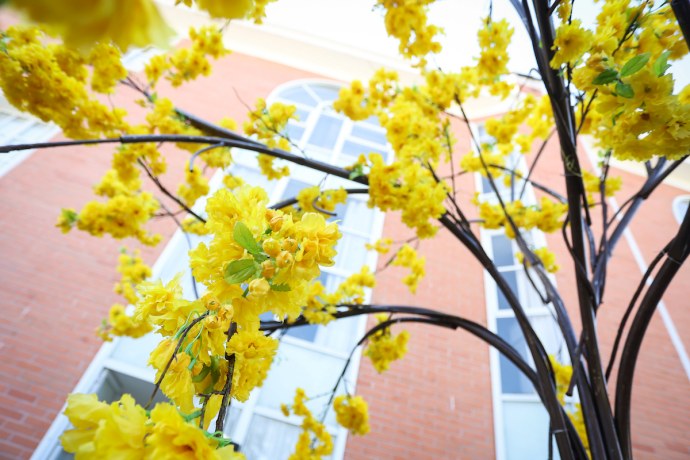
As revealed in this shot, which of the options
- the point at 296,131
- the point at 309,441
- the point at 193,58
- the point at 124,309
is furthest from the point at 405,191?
the point at 296,131

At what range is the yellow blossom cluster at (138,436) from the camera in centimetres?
46

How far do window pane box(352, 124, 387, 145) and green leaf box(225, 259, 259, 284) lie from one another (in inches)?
256

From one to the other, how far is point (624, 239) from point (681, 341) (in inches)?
64.8

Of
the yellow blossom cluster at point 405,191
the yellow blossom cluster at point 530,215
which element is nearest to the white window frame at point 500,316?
the yellow blossom cluster at point 530,215

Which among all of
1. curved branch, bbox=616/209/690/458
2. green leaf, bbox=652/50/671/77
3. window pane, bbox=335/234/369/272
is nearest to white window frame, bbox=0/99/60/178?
window pane, bbox=335/234/369/272

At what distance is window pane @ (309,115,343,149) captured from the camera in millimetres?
6492

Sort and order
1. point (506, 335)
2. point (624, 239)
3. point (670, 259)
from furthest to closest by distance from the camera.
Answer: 1. point (624, 239)
2. point (506, 335)
3. point (670, 259)

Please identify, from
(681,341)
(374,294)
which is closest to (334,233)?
(374,294)

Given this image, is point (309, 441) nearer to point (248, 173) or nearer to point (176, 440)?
point (176, 440)

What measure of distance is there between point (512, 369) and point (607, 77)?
411 centimetres

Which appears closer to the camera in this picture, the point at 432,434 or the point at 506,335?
the point at 432,434

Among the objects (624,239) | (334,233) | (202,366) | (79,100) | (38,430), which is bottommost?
(38,430)

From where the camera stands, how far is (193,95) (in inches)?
251

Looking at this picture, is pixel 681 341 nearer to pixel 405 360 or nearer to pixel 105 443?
pixel 405 360
